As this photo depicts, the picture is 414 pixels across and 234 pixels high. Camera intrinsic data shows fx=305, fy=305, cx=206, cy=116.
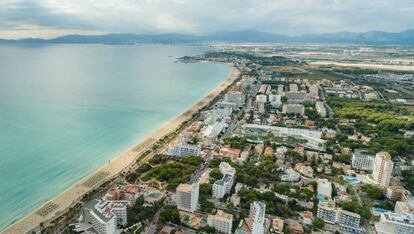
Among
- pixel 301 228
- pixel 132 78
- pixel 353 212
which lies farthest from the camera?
pixel 132 78

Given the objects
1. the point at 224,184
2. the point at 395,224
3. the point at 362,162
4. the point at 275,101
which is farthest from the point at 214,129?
the point at 395,224

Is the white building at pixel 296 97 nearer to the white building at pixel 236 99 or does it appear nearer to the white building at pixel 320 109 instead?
the white building at pixel 320 109

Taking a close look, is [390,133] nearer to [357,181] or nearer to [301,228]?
[357,181]

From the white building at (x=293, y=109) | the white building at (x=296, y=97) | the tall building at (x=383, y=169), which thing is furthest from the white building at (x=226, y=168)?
the white building at (x=296, y=97)

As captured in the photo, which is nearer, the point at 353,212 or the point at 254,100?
the point at 353,212

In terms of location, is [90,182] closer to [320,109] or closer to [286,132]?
[286,132]

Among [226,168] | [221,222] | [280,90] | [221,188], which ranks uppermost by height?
[280,90]

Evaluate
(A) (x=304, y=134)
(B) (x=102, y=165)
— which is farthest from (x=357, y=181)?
(B) (x=102, y=165)
